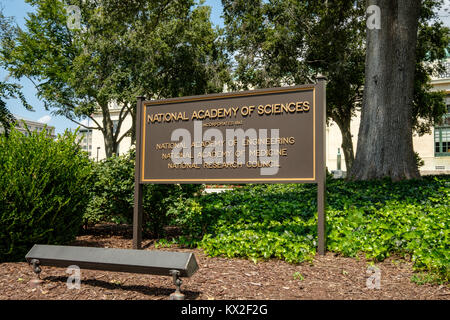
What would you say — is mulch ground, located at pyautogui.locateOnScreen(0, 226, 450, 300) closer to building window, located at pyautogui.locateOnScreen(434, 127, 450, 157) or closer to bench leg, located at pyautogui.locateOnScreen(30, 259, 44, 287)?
bench leg, located at pyautogui.locateOnScreen(30, 259, 44, 287)

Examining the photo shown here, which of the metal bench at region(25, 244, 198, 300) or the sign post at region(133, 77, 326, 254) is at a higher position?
the sign post at region(133, 77, 326, 254)

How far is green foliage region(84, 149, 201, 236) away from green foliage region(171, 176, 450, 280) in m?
0.45

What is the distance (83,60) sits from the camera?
20.0 meters

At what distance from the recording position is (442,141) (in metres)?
41.9

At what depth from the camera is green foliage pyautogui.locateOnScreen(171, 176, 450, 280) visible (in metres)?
4.88

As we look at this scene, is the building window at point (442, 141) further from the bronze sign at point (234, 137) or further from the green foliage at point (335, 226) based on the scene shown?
the bronze sign at point (234, 137)

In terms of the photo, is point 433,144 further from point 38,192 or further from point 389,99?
point 38,192

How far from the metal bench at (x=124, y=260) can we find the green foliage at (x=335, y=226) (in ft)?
5.67

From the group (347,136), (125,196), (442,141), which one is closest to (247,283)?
(125,196)

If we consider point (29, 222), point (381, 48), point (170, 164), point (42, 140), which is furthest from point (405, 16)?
point (29, 222)

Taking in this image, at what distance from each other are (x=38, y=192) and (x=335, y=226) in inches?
176

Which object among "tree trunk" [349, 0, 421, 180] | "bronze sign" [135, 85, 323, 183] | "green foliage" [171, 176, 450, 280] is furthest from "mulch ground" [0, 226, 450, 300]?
"tree trunk" [349, 0, 421, 180]

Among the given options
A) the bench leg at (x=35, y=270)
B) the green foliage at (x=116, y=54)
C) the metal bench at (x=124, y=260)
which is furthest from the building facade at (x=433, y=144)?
the metal bench at (x=124, y=260)

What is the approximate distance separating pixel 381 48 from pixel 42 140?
9.02m
